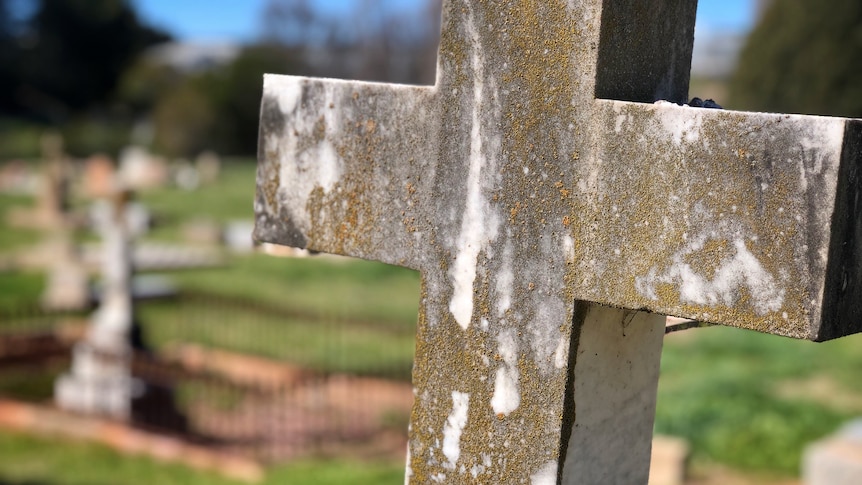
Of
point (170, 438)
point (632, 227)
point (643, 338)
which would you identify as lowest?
point (170, 438)

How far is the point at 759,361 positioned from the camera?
960 cm

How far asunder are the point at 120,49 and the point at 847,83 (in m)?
37.5

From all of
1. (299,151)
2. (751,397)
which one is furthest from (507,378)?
(751,397)

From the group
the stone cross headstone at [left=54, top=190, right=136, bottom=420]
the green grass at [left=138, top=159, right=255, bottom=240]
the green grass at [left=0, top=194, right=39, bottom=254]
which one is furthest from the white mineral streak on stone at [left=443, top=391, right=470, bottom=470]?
the green grass at [left=138, top=159, right=255, bottom=240]

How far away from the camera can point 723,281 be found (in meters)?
1.47

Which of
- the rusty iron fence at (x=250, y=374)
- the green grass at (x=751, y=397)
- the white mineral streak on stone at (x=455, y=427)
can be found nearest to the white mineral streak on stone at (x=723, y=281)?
the white mineral streak on stone at (x=455, y=427)

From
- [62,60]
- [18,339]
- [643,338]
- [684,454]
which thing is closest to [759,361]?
[684,454]

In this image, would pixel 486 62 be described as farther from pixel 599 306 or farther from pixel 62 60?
pixel 62 60

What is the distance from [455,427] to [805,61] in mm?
12920

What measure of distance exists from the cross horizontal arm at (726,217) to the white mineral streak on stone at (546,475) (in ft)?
1.00

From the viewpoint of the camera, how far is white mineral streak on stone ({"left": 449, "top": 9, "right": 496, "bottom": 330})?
1695 millimetres

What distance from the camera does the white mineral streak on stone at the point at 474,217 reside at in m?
1.70

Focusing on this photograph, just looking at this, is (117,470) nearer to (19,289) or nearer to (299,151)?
(299,151)

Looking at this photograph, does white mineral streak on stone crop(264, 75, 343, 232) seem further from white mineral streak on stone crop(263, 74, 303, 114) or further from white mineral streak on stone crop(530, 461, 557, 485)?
white mineral streak on stone crop(530, 461, 557, 485)
